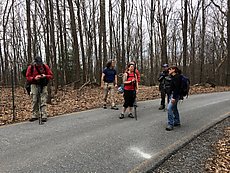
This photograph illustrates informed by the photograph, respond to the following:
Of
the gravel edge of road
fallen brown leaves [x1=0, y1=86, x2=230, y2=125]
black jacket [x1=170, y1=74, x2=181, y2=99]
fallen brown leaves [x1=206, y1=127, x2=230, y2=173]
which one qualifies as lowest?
fallen brown leaves [x1=206, y1=127, x2=230, y2=173]

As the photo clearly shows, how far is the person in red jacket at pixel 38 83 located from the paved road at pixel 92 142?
1.65ft

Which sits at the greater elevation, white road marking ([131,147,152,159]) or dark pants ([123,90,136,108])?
dark pants ([123,90,136,108])

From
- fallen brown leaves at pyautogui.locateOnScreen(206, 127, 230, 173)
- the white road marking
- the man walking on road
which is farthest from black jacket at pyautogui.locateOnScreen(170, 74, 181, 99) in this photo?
the man walking on road

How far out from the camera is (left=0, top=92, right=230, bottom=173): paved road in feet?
14.6

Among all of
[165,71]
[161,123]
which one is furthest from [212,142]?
[165,71]

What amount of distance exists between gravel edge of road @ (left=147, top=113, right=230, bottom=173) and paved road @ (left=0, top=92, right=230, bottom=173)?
0.33 ft

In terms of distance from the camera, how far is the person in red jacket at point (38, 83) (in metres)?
7.84

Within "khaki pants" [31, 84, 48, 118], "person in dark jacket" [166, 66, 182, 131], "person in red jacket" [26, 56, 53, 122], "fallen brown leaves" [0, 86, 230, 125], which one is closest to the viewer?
"person in dark jacket" [166, 66, 182, 131]

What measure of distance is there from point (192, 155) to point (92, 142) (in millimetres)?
2193

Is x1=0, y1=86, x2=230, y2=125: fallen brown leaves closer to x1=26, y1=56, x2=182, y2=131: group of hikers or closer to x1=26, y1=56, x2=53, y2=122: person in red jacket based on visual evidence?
x1=26, y1=56, x2=53, y2=122: person in red jacket

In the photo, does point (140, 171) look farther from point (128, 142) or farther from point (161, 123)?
point (161, 123)

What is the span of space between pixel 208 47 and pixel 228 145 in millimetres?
43691

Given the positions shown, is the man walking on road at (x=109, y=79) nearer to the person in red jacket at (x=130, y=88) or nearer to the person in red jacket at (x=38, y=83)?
the person in red jacket at (x=130, y=88)

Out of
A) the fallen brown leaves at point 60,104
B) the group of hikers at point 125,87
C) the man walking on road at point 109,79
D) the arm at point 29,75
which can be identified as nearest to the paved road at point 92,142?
the group of hikers at point 125,87
